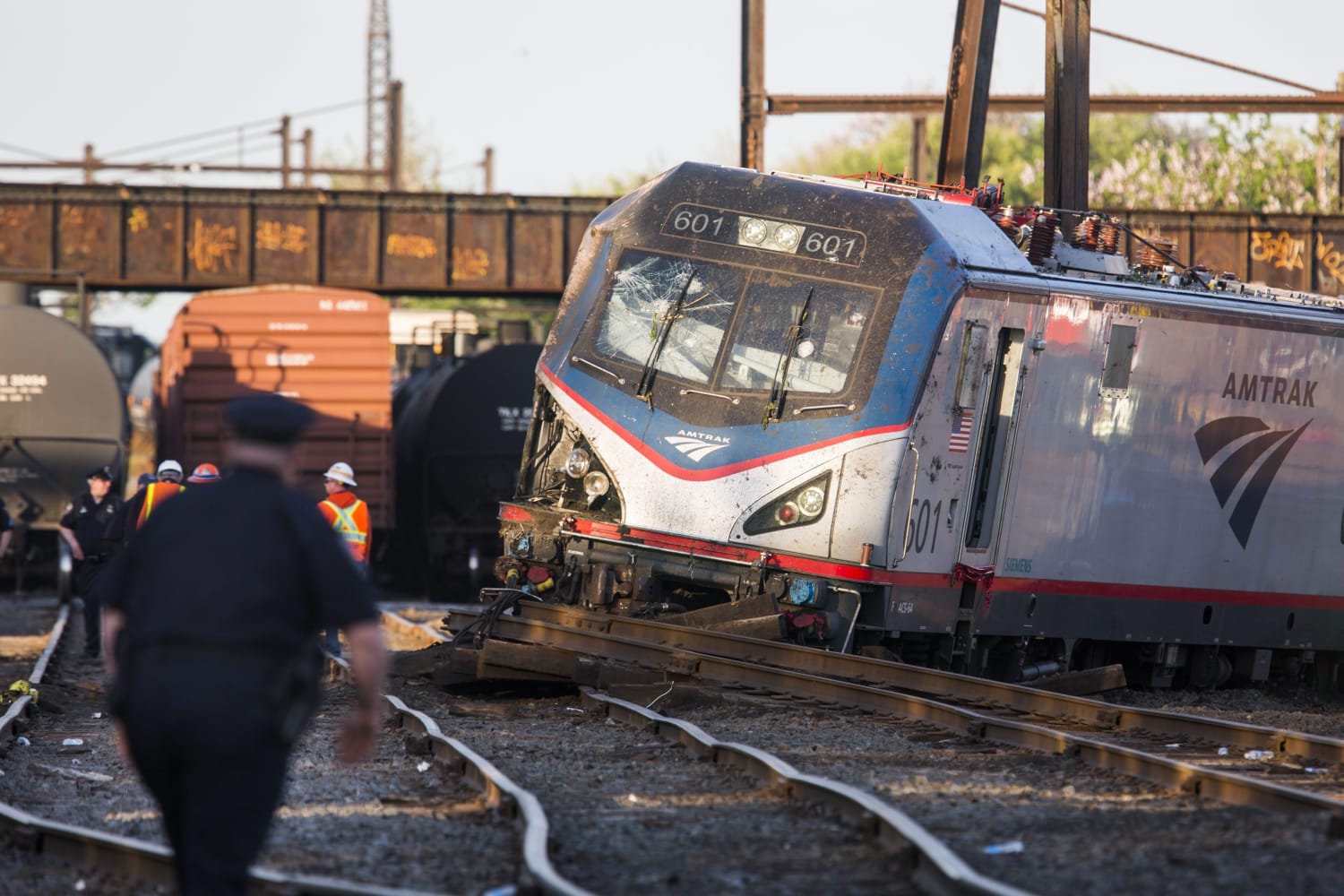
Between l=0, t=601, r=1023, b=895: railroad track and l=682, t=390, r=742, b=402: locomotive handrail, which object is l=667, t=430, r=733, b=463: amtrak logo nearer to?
l=682, t=390, r=742, b=402: locomotive handrail

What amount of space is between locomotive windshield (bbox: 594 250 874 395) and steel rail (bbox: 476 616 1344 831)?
178cm

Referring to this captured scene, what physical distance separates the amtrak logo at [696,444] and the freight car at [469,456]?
39.8ft

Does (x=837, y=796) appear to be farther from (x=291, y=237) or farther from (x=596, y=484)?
(x=291, y=237)

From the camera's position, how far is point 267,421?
4875 mm

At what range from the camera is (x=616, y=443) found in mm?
11906

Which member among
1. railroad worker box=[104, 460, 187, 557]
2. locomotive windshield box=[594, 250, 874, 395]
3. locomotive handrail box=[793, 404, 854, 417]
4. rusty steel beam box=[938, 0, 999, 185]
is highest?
rusty steel beam box=[938, 0, 999, 185]

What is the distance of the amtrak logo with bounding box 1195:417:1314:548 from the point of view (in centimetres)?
1315

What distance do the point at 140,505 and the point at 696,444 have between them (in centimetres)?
558

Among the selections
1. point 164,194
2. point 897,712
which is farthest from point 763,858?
point 164,194

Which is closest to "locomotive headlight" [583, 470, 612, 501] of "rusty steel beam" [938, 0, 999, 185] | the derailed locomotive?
the derailed locomotive

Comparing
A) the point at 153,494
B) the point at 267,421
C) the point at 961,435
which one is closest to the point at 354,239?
the point at 153,494

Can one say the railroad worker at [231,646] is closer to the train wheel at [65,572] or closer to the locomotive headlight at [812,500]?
the locomotive headlight at [812,500]

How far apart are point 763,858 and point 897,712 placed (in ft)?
13.6

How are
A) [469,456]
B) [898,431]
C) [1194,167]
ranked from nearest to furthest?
[898,431], [469,456], [1194,167]
